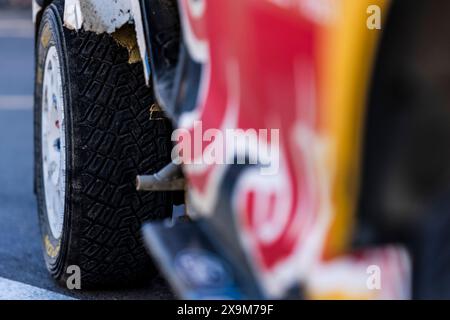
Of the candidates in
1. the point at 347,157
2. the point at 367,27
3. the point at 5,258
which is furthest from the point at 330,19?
the point at 5,258

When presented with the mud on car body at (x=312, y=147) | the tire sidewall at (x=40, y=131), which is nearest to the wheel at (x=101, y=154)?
the tire sidewall at (x=40, y=131)

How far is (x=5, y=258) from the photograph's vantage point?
446 cm

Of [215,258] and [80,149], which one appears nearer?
[215,258]

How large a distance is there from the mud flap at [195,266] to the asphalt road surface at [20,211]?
1.47 meters

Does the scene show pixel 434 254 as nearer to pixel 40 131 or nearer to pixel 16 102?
pixel 40 131

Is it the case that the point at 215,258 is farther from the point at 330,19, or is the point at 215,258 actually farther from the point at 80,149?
the point at 80,149

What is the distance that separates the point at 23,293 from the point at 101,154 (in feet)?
2.16

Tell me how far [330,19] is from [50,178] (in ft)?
7.55

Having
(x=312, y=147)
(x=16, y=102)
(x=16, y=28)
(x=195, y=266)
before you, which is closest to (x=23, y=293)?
(x=195, y=266)

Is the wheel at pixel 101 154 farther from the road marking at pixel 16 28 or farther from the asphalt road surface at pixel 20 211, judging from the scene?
the road marking at pixel 16 28

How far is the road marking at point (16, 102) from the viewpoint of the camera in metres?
7.90

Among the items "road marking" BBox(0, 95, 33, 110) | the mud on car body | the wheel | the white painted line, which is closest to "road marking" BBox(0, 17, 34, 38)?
"road marking" BBox(0, 95, 33, 110)

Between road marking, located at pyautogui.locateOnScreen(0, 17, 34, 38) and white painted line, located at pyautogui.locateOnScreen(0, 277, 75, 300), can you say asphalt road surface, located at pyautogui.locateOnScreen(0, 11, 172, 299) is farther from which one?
road marking, located at pyautogui.locateOnScreen(0, 17, 34, 38)

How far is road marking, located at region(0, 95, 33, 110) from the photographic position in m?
7.90
